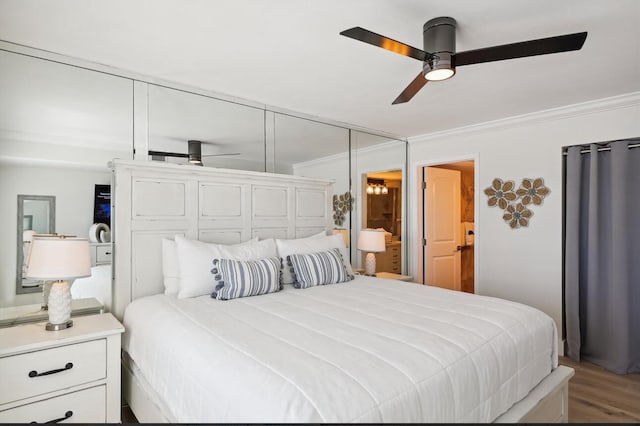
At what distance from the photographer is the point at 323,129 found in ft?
12.8

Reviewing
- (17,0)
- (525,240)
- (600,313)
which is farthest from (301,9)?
(600,313)

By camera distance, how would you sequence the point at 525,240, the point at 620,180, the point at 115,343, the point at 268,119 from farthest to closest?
1. the point at 525,240
2. the point at 268,119
3. the point at 620,180
4. the point at 115,343

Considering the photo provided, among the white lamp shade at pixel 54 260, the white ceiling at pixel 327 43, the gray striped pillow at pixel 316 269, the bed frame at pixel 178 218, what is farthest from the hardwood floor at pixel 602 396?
the white lamp shade at pixel 54 260

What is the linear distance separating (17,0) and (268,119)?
6.35 feet

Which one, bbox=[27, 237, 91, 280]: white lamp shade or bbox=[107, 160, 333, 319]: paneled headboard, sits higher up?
bbox=[107, 160, 333, 319]: paneled headboard

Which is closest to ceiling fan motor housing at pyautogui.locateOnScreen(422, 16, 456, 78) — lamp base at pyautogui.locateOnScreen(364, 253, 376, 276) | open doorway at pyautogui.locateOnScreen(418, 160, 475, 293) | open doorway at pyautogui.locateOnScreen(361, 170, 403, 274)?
lamp base at pyautogui.locateOnScreen(364, 253, 376, 276)

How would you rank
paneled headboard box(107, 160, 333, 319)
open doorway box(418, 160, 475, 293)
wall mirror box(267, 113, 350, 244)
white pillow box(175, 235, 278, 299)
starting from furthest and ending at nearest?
A: open doorway box(418, 160, 475, 293) → wall mirror box(267, 113, 350, 244) → paneled headboard box(107, 160, 333, 319) → white pillow box(175, 235, 278, 299)

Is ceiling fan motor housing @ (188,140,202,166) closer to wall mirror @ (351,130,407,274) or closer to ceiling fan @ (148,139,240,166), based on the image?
ceiling fan @ (148,139,240,166)

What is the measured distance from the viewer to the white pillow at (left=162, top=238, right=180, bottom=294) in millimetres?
2547

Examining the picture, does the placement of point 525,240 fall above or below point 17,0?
below

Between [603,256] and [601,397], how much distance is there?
4.18ft

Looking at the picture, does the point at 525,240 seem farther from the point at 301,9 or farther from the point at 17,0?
the point at 17,0

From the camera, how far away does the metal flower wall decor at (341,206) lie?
393 cm

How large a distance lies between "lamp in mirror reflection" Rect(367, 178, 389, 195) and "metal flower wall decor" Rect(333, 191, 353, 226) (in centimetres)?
39
